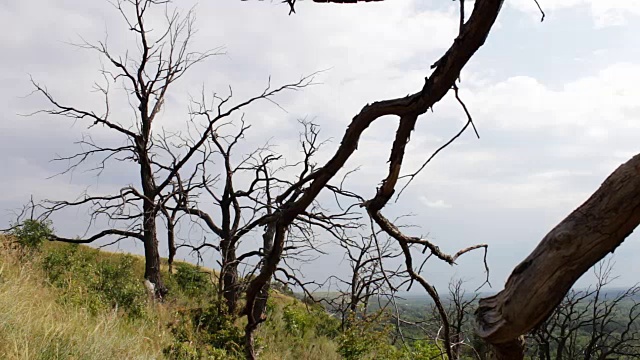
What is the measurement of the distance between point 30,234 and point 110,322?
21.5ft

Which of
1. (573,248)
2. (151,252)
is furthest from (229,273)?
(151,252)

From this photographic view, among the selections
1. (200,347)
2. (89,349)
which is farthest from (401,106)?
(200,347)

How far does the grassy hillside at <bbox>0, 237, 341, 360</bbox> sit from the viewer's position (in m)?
4.55

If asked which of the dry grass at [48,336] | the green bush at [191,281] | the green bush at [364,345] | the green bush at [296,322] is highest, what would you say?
the green bush at [191,281]

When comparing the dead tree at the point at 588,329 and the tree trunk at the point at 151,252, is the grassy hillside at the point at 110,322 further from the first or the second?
the dead tree at the point at 588,329

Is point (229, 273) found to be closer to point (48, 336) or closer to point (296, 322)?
point (48, 336)

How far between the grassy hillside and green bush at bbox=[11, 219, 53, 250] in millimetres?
259

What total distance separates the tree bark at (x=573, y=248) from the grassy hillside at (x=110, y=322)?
3256 mm

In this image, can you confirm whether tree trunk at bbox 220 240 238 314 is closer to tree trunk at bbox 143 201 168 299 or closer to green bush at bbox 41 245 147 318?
green bush at bbox 41 245 147 318

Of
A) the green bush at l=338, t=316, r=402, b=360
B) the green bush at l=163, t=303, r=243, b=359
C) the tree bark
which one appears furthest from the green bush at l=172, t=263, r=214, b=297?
the tree bark

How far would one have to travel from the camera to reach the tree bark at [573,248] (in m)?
1.74

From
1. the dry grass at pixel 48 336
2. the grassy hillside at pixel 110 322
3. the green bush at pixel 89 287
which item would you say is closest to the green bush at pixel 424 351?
the grassy hillside at pixel 110 322

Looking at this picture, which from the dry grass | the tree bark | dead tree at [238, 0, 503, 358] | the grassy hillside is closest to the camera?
the tree bark

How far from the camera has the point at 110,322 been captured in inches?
225
